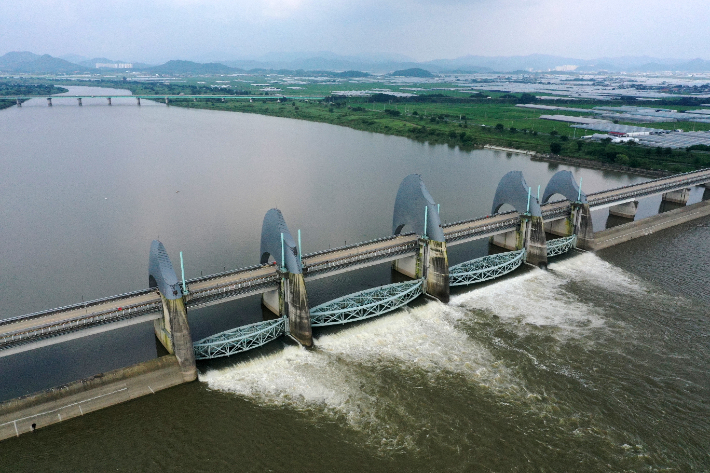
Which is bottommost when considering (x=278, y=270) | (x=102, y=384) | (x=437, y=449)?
(x=437, y=449)

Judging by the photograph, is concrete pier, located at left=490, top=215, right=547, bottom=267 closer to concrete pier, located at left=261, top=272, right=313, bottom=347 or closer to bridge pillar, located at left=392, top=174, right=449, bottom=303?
bridge pillar, located at left=392, top=174, right=449, bottom=303

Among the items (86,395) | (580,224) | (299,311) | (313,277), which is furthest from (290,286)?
(580,224)

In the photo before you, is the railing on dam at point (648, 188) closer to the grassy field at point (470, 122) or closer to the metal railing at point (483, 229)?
the metal railing at point (483, 229)

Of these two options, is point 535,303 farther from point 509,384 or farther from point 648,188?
point 648,188

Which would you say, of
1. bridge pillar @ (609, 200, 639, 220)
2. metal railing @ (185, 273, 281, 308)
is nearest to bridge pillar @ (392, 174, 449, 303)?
metal railing @ (185, 273, 281, 308)

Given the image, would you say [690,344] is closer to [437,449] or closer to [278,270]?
[437,449]

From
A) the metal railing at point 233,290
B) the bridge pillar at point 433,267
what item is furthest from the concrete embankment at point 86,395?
the bridge pillar at point 433,267

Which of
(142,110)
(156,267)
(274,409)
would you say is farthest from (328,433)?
(142,110)
